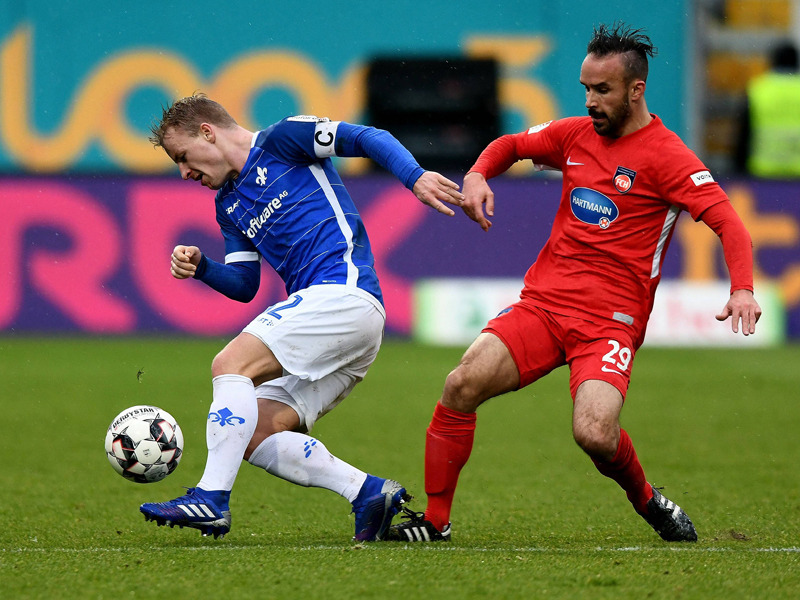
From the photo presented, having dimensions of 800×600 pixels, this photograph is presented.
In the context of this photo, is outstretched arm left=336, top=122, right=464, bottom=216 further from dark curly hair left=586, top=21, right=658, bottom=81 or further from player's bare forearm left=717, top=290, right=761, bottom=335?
player's bare forearm left=717, top=290, right=761, bottom=335

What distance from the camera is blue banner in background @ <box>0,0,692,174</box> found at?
1623 centimetres

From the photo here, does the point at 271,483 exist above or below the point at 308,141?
below

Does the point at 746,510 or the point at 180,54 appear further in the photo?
the point at 180,54

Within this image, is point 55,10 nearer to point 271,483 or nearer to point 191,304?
point 191,304

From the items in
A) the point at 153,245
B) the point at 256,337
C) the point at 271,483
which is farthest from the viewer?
the point at 153,245

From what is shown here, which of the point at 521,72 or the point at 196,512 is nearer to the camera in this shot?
the point at 196,512

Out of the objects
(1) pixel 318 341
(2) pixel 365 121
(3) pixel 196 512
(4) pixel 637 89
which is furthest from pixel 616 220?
(2) pixel 365 121

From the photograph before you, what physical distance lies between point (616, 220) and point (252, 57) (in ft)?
40.1

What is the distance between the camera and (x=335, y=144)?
4902 mm

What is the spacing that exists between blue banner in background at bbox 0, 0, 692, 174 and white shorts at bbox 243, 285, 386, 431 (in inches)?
446

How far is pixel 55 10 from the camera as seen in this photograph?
1653 centimetres

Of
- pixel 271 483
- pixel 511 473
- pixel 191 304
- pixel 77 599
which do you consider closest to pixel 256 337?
pixel 77 599

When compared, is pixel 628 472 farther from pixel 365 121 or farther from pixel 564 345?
pixel 365 121

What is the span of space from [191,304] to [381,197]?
2017 millimetres
